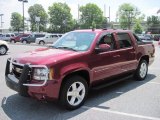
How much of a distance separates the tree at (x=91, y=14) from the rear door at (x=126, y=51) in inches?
3280

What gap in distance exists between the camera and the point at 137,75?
331 inches

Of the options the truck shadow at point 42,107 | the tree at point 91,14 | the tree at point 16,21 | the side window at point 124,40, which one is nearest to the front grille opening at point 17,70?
the truck shadow at point 42,107

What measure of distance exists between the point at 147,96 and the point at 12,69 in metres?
3.35

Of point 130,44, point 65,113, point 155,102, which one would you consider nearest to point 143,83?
point 130,44

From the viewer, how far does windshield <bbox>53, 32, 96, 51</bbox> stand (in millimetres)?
6290

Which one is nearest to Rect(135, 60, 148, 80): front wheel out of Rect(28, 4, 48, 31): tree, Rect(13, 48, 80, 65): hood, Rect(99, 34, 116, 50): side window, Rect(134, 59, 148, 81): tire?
Rect(134, 59, 148, 81): tire

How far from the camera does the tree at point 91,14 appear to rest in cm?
9144

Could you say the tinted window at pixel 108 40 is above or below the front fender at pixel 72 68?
above

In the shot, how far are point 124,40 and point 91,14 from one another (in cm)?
8578

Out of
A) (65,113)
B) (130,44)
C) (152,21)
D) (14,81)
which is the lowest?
(65,113)

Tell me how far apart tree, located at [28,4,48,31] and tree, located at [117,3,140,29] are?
1061 inches

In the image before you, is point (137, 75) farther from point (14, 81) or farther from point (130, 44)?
point (14, 81)

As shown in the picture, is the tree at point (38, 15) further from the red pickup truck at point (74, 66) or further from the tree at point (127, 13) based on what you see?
the red pickup truck at point (74, 66)

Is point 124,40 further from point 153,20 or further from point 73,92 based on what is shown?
point 153,20
